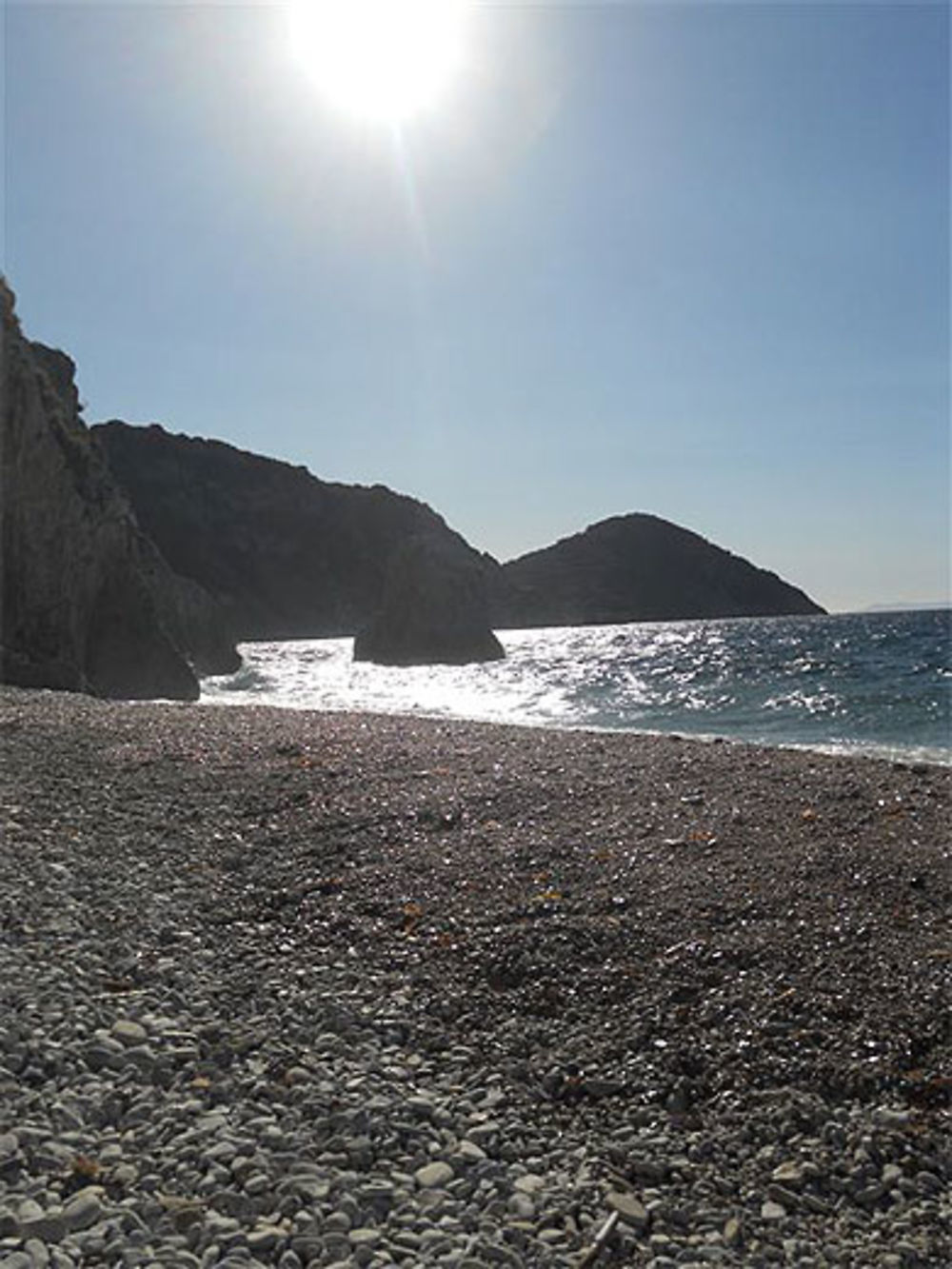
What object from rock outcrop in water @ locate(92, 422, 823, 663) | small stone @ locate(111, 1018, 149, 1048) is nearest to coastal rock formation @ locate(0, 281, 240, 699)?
small stone @ locate(111, 1018, 149, 1048)

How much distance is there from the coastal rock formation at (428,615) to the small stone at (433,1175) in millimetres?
80294

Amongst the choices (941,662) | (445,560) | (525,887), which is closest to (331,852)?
(525,887)

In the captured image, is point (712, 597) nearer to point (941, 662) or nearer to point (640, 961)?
point (941, 662)

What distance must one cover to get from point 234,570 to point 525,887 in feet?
522

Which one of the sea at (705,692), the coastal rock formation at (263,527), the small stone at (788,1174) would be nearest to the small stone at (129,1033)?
the small stone at (788,1174)

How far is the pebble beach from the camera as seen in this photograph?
3920mm

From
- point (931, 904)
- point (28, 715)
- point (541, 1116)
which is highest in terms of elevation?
point (28, 715)

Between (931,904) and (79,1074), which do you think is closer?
(79,1074)

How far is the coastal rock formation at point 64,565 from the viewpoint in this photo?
2969 cm

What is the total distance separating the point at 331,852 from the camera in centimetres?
830

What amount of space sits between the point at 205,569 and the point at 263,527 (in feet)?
48.9

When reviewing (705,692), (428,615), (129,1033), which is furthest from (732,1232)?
(428,615)

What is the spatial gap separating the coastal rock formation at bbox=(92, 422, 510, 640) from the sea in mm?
89109

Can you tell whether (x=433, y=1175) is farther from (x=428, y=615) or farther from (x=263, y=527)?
(x=263, y=527)
